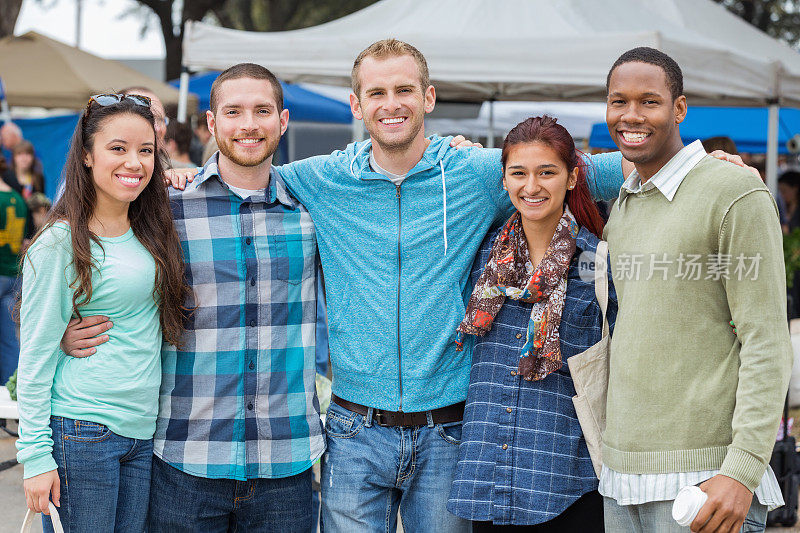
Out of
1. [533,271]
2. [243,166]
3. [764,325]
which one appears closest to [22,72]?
[243,166]

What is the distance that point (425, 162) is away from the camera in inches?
112

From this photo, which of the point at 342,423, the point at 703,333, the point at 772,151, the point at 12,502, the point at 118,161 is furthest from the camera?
the point at 772,151

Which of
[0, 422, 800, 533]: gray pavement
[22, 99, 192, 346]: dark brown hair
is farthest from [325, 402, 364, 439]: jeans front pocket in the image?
[0, 422, 800, 533]: gray pavement

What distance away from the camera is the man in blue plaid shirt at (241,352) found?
2.76 meters

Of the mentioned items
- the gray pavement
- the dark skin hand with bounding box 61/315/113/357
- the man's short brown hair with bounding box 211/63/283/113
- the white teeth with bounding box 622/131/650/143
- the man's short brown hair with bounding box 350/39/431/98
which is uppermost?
the man's short brown hair with bounding box 350/39/431/98

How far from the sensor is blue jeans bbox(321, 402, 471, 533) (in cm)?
274

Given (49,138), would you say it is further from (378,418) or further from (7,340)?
(378,418)

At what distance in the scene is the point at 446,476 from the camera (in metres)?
2.74

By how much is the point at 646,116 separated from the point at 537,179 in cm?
40

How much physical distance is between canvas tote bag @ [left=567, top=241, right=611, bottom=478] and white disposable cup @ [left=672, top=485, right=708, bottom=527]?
1.47ft

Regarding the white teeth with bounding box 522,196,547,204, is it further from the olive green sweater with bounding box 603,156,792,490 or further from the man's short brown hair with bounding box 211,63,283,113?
the man's short brown hair with bounding box 211,63,283,113

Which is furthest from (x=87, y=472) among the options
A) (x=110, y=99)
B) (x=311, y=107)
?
(x=311, y=107)

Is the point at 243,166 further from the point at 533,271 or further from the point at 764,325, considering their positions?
the point at 764,325

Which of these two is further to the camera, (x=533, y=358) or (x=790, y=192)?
(x=790, y=192)
